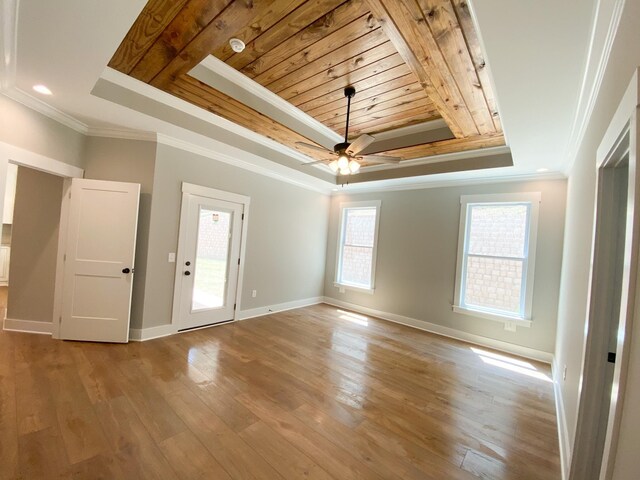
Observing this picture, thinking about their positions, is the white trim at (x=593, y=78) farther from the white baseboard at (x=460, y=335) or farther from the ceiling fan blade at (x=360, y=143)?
the white baseboard at (x=460, y=335)

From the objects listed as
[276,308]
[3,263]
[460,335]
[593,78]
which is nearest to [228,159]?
[276,308]

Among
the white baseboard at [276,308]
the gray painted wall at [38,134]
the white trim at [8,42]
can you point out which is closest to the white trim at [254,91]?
the white trim at [8,42]

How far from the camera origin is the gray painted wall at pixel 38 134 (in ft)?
8.07

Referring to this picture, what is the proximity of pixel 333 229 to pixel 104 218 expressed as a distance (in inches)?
163

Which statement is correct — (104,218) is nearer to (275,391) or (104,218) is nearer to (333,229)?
(275,391)

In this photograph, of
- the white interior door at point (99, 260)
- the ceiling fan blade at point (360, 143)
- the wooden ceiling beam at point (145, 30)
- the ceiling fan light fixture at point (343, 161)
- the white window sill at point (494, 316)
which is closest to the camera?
the wooden ceiling beam at point (145, 30)

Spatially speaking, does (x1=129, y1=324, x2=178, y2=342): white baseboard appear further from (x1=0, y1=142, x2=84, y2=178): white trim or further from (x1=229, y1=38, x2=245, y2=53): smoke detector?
(x1=229, y1=38, x2=245, y2=53): smoke detector

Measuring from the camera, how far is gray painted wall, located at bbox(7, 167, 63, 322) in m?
3.32

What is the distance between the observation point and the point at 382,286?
5.22 metres

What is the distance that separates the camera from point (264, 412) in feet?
7.20

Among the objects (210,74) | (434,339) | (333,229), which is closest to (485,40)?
(210,74)

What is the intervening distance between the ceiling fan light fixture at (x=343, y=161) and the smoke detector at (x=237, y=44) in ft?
4.37

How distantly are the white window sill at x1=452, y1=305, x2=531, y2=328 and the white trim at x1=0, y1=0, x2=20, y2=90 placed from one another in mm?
5474

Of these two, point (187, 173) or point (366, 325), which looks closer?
point (187, 173)
